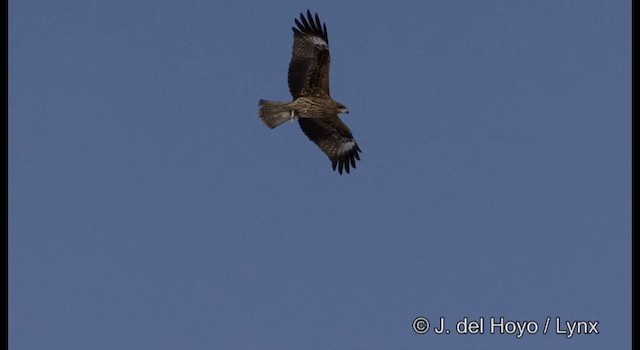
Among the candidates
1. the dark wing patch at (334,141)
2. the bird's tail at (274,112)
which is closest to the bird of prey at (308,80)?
the bird's tail at (274,112)

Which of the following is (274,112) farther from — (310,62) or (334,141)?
(334,141)

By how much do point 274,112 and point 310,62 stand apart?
36.9 inches

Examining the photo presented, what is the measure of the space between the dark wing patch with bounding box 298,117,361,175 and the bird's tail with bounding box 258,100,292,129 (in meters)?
1.29

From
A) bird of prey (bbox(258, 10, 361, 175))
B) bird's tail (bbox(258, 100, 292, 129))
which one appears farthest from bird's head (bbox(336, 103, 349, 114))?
bird's tail (bbox(258, 100, 292, 129))

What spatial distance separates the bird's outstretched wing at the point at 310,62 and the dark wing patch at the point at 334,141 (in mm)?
1039

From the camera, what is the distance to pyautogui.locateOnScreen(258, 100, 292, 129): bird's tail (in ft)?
45.3

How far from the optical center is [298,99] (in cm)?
1416

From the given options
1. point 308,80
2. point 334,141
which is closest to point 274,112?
point 308,80

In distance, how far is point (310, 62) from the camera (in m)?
14.2

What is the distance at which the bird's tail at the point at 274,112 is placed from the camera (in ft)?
45.3
